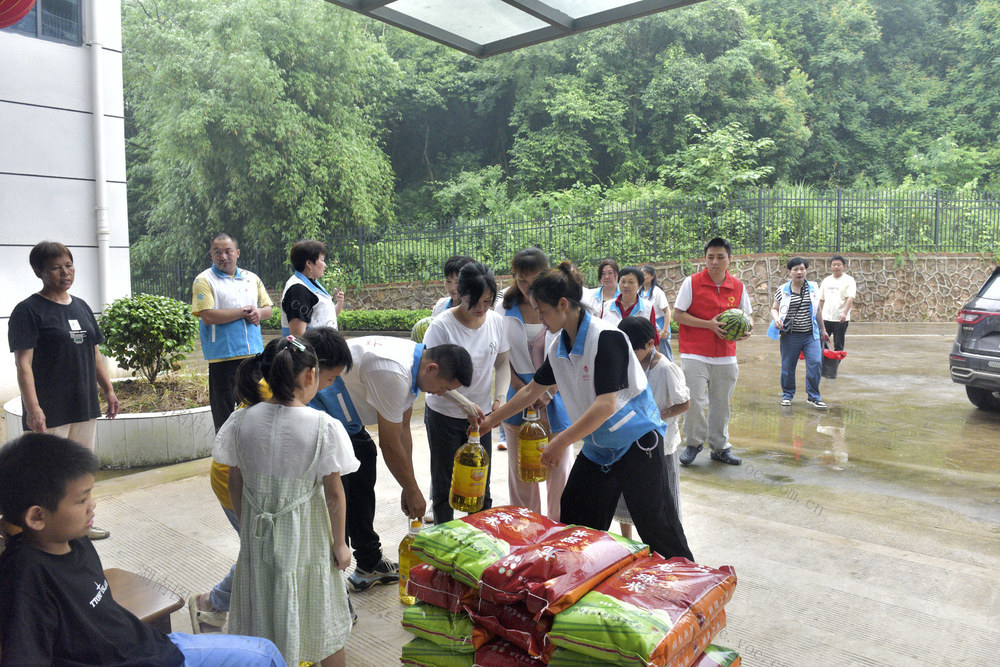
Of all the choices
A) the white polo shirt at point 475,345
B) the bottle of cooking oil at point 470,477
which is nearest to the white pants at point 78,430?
the white polo shirt at point 475,345

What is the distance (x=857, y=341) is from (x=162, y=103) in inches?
728

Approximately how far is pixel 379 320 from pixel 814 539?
14.2 meters

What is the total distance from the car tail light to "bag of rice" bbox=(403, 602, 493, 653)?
696 centimetres

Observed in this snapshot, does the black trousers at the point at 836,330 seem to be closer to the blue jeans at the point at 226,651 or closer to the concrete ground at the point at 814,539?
the concrete ground at the point at 814,539

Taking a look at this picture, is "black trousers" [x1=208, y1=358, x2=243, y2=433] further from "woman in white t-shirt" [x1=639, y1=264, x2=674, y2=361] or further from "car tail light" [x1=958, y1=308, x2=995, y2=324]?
"car tail light" [x1=958, y1=308, x2=995, y2=324]

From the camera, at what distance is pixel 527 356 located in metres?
4.41

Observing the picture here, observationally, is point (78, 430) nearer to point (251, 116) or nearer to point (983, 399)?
point (983, 399)

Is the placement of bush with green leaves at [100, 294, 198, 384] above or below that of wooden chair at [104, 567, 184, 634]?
above

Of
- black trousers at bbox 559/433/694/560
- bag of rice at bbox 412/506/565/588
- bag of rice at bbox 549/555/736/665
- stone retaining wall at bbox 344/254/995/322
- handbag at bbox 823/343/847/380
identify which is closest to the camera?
bag of rice at bbox 549/555/736/665

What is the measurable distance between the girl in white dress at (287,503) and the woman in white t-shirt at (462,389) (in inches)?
41.0

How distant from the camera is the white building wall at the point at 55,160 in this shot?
781cm

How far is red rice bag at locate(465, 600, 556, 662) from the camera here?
7.70ft

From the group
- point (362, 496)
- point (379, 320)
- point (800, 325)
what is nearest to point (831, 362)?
point (800, 325)

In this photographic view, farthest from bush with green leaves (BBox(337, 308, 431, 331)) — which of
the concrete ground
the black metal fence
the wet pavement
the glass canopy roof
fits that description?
the glass canopy roof
